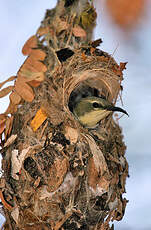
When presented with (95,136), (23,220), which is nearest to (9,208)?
(23,220)

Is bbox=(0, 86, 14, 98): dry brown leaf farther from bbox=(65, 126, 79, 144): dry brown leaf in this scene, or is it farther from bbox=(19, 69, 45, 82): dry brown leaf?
bbox=(65, 126, 79, 144): dry brown leaf

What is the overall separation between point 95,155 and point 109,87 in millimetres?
869

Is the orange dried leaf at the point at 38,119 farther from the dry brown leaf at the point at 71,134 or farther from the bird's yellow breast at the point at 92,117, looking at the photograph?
the bird's yellow breast at the point at 92,117

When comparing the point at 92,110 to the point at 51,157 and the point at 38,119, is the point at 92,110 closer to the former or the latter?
the point at 38,119

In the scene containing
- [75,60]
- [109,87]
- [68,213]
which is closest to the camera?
[68,213]

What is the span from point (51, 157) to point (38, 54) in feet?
2.91

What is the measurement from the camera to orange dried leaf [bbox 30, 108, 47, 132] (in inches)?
131

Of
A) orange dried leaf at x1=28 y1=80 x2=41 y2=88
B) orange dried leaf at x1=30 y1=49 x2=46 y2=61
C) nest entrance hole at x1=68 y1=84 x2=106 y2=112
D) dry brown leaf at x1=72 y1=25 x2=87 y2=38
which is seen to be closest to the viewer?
orange dried leaf at x1=30 y1=49 x2=46 y2=61

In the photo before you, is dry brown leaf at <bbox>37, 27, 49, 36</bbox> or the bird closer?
dry brown leaf at <bbox>37, 27, 49, 36</bbox>

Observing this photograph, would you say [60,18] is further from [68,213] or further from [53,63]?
[68,213]

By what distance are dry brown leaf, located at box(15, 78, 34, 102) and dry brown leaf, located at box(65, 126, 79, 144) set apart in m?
0.43

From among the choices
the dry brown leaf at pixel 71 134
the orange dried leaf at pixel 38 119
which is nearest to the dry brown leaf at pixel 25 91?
the orange dried leaf at pixel 38 119

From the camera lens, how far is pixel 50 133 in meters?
3.30

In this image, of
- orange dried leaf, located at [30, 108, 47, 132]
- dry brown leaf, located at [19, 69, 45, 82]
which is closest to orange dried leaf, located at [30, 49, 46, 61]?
dry brown leaf, located at [19, 69, 45, 82]
